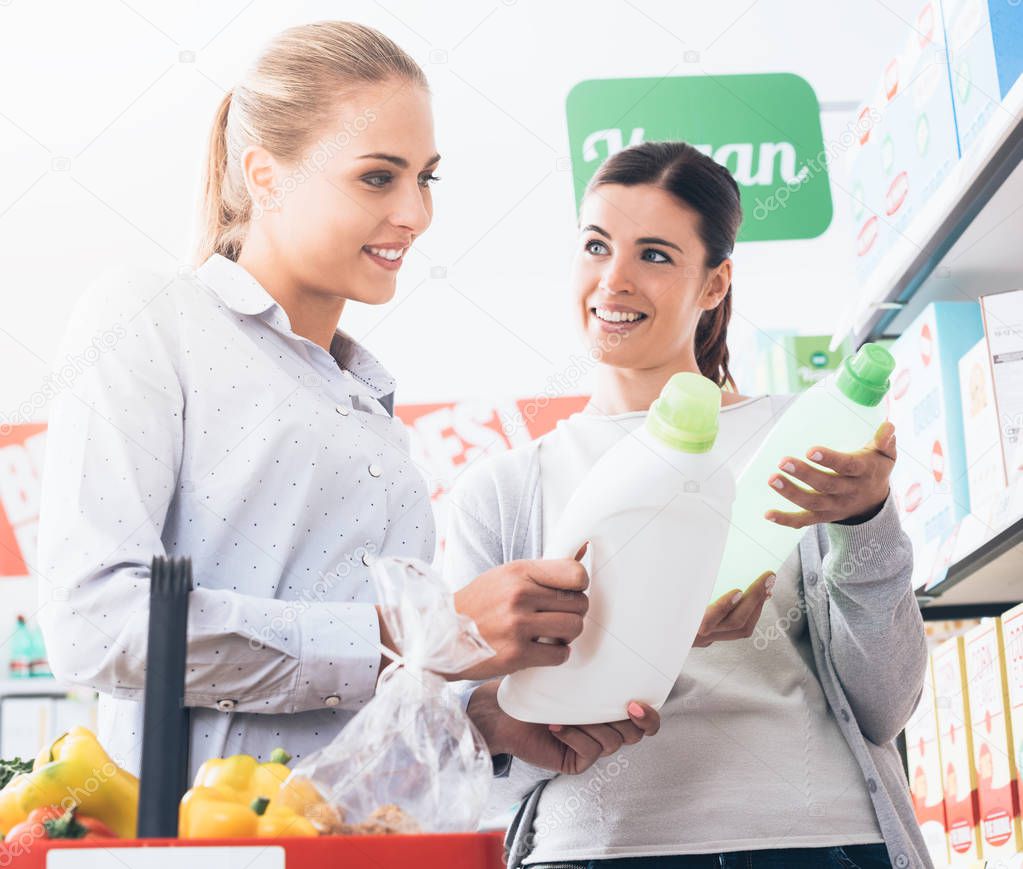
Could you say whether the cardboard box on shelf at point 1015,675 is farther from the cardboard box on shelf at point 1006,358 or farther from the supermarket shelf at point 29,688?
the supermarket shelf at point 29,688

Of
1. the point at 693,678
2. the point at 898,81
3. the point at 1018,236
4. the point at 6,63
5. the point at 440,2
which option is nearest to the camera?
the point at 693,678

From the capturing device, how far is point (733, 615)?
1.38 m

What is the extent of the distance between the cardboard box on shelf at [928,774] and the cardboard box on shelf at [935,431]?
0.27m

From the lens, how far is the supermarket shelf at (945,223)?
1928 millimetres

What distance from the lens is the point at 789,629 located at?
1569mm

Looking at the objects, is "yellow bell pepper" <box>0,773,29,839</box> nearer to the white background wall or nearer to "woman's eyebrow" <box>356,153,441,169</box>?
"woman's eyebrow" <box>356,153,441,169</box>

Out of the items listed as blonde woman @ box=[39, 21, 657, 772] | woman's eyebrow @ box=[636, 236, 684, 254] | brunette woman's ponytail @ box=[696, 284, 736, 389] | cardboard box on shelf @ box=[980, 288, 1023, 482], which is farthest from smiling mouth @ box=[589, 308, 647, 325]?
cardboard box on shelf @ box=[980, 288, 1023, 482]

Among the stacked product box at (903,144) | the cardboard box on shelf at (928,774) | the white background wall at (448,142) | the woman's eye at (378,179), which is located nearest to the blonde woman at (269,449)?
the woman's eye at (378,179)

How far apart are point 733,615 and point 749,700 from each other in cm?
16

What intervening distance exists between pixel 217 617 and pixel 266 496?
21cm

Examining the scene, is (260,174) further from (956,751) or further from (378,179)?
(956,751)

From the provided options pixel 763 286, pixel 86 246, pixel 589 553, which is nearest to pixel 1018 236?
pixel 589 553

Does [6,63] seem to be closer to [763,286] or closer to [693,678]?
[763,286]

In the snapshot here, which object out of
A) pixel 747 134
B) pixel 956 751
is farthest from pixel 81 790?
pixel 747 134
